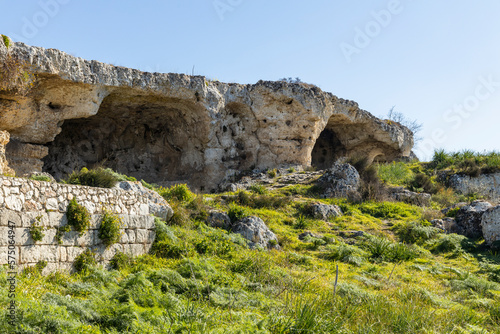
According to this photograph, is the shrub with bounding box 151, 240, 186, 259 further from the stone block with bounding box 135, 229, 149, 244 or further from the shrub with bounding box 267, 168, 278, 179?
the shrub with bounding box 267, 168, 278, 179

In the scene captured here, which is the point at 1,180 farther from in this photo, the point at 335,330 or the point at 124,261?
the point at 335,330

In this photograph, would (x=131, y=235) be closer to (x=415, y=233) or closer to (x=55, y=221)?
(x=55, y=221)

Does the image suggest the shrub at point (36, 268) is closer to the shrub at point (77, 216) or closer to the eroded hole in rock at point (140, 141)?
the shrub at point (77, 216)

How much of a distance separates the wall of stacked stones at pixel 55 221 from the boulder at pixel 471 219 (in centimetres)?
1122

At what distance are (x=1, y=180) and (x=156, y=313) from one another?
3.76 metres

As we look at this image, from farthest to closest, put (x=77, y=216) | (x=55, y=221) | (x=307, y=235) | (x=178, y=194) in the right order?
(x=178, y=194), (x=307, y=235), (x=77, y=216), (x=55, y=221)

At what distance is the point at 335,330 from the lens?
18.9 ft

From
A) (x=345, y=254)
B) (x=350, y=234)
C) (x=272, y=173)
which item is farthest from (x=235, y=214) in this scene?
(x=272, y=173)

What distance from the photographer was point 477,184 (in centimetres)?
2305

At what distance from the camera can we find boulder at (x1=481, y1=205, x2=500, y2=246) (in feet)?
45.4

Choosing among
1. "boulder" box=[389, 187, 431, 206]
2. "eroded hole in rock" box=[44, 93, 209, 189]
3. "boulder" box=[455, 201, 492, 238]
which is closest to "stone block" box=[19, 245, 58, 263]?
"eroded hole in rock" box=[44, 93, 209, 189]

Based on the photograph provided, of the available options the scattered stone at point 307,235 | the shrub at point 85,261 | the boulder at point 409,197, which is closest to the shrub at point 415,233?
the scattered stone at point 307,235

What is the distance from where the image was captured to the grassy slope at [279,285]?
575cm

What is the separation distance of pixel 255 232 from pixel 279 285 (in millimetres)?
4431
